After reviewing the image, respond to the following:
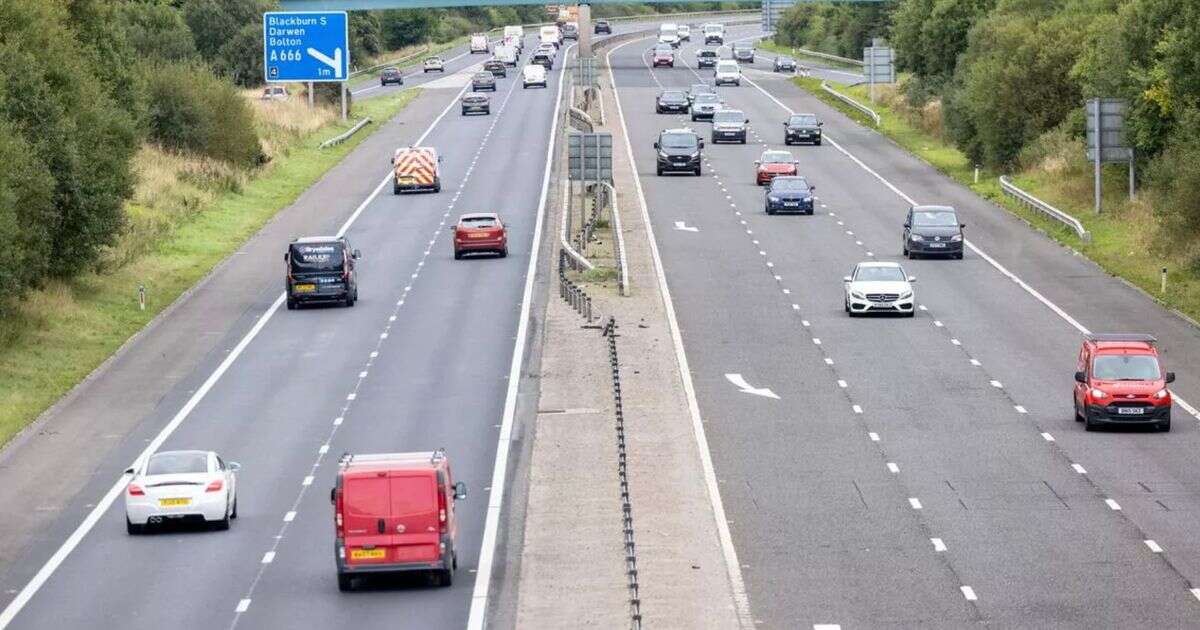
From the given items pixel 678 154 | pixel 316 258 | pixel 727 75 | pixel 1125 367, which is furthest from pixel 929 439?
pixel 727 75

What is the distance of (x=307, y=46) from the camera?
91688mm

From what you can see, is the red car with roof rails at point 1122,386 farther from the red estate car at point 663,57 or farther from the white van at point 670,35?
the white van at point 670,35

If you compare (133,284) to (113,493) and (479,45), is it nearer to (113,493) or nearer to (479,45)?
(113,493)

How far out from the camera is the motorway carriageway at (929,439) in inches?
1147

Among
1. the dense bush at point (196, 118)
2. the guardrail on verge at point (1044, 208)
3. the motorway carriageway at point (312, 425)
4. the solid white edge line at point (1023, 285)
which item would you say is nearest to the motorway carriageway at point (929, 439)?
the solid white edge line at point (1023, 285)

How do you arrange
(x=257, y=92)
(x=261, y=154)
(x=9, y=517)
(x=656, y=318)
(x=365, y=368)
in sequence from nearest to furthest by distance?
(x=9, y=517) < (x=365, y=368) < (x=656, y=318) < (x=261, y=154) < (x=257, y=92)

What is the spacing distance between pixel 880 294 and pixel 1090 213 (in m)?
22.2

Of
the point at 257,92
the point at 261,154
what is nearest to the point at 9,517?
the point at 261,154

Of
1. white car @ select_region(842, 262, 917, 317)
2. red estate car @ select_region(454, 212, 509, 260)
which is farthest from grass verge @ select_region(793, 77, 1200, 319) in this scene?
red estate car @ select_region(454, 212, 509, 260)

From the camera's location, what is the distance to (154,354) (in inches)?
2061

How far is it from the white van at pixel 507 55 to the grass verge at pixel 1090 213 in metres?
62.3

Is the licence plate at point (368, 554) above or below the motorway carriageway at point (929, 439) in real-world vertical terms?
above

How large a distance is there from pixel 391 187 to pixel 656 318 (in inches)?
1382

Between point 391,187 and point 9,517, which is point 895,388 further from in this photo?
point 391,187
